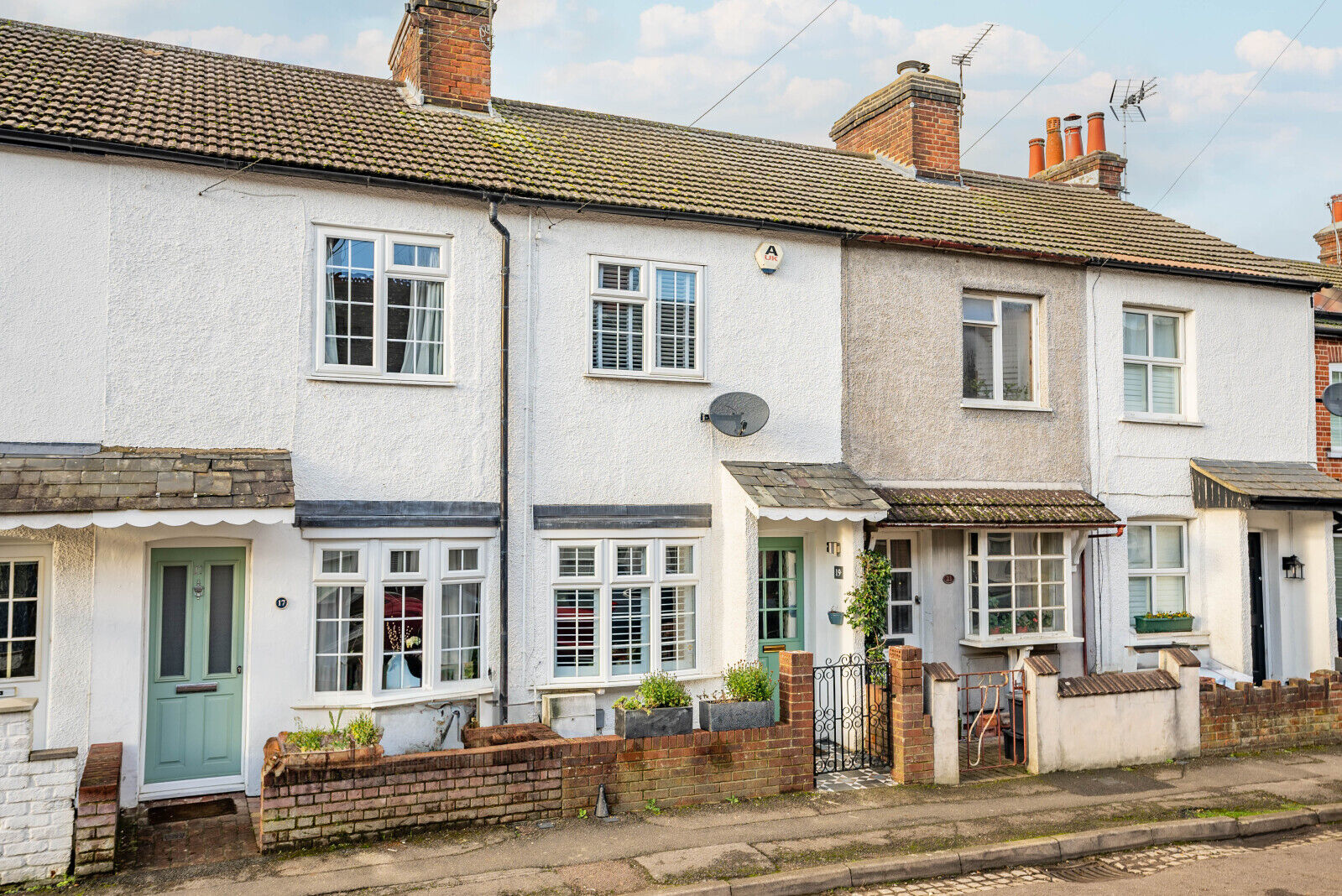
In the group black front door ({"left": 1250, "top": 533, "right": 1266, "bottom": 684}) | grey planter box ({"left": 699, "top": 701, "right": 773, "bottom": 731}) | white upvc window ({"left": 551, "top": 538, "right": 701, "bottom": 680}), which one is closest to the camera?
grey planter box ({"left": 699, "top": 701, "right": 773, "bottom": 731})

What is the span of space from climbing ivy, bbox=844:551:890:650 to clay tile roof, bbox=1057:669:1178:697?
1.90 metres

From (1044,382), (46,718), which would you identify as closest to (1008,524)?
(1044,382)

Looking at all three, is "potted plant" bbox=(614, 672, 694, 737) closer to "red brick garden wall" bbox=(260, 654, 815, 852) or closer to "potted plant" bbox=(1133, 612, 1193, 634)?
"red brick garden wall" bbox=(260, 654, 815, 852)

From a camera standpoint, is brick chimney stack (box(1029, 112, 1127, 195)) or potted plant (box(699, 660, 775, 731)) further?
brick chimney stack (box(1029, 112, 1127, 195))

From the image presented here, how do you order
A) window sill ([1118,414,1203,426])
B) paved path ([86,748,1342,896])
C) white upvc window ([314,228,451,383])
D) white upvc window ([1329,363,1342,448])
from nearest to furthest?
paved path ([86,748,1342,896]) < white upvc window ([314,228,451,383]) < window sill ([1118,414,1203,426]) < white upvc window ([1329,363,1342,448])

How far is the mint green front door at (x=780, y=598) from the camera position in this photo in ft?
38.5

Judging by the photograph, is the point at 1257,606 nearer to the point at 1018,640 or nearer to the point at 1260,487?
the point at 1260,487

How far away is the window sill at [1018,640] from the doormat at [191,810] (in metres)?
8.09

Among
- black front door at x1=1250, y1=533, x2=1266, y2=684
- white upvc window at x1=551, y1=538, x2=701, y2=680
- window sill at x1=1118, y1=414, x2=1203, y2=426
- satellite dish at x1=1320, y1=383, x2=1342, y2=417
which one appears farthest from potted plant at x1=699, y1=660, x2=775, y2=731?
satellite dish at x1=1320, y1=383, x2=1342, y2=417

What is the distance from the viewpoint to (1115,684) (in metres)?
10.5

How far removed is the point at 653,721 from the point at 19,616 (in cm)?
545

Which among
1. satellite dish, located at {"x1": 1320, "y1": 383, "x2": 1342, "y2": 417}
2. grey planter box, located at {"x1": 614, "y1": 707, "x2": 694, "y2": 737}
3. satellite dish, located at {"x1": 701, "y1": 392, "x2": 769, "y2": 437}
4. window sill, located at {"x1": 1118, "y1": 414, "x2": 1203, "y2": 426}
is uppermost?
satellite dish, located at {"x1": 1320, "y1": 383, "x2": 1342, "y2": 417}

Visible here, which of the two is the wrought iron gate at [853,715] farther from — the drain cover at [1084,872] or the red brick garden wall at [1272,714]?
the red brick garden wall at [1272,714]

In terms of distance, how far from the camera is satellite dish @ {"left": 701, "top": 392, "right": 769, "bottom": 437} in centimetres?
1092
